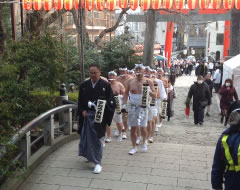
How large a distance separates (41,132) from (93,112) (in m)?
1.74

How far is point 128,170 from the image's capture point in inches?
206

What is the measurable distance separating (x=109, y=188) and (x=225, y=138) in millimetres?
2109

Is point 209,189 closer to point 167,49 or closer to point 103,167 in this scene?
point 103,167

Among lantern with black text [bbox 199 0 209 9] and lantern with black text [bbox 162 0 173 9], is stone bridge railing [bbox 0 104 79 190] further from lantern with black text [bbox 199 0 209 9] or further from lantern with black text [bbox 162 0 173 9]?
lantern with black text [bbox 199 0 209 9]

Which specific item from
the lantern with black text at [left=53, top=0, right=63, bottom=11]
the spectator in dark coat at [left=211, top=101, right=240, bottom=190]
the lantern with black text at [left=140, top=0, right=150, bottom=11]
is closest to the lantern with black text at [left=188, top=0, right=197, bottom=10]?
the lantern with black text at [left=140, top=0, right=150, bottom=11]

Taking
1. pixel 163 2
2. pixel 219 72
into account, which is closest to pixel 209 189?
pixel 163 2

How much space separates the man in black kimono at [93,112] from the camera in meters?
5.15

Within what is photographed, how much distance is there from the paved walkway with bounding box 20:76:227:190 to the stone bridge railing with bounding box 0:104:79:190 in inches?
6.2

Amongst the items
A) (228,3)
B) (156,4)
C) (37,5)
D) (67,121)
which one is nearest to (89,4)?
(37,5)

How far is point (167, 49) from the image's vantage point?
90.9 ft

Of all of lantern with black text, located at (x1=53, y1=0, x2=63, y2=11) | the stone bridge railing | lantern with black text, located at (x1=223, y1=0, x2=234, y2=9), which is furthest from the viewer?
lantern with black text, located at (x1=53, y1=0, x2=63, y2=11)

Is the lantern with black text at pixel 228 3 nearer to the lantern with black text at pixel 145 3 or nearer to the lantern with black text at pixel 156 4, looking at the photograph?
the lantern with black text at pixel 156 4

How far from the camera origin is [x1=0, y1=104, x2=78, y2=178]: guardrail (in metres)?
4.52

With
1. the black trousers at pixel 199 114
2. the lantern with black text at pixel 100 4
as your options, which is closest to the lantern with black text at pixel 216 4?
the lantern with black text at pixel 100 4
